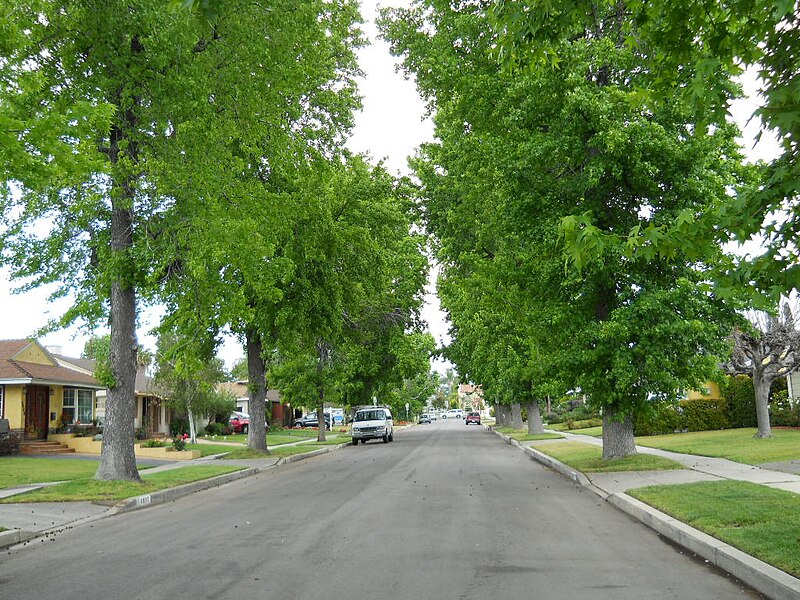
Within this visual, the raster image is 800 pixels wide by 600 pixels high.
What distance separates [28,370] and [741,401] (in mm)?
30609

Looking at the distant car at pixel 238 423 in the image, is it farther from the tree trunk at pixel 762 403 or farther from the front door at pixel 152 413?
the tree trunk at pixel 762 403

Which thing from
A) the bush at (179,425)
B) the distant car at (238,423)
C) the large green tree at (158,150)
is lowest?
the distant car at (238,423)

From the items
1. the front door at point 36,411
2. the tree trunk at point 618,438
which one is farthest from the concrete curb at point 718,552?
the front door at point 36,411

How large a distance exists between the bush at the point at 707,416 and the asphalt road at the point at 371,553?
19.1 meters

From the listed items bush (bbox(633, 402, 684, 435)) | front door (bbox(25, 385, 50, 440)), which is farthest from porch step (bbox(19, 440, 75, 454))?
bush (bbox(633, 402, 684, 435))

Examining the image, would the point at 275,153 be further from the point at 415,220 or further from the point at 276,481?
the point at 415,220

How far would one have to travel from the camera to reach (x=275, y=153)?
15.6m

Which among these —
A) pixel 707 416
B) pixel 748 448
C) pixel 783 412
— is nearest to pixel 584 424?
pixel 707 416

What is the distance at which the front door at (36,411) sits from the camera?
2912 centimetres

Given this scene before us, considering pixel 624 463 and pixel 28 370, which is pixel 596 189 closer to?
pixel 624 463

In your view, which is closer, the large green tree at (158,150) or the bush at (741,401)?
the large green tree at (158,150)

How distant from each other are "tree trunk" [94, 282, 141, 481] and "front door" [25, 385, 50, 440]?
16851mm

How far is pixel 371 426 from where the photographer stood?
1471 inches

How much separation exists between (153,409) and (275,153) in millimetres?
34612
